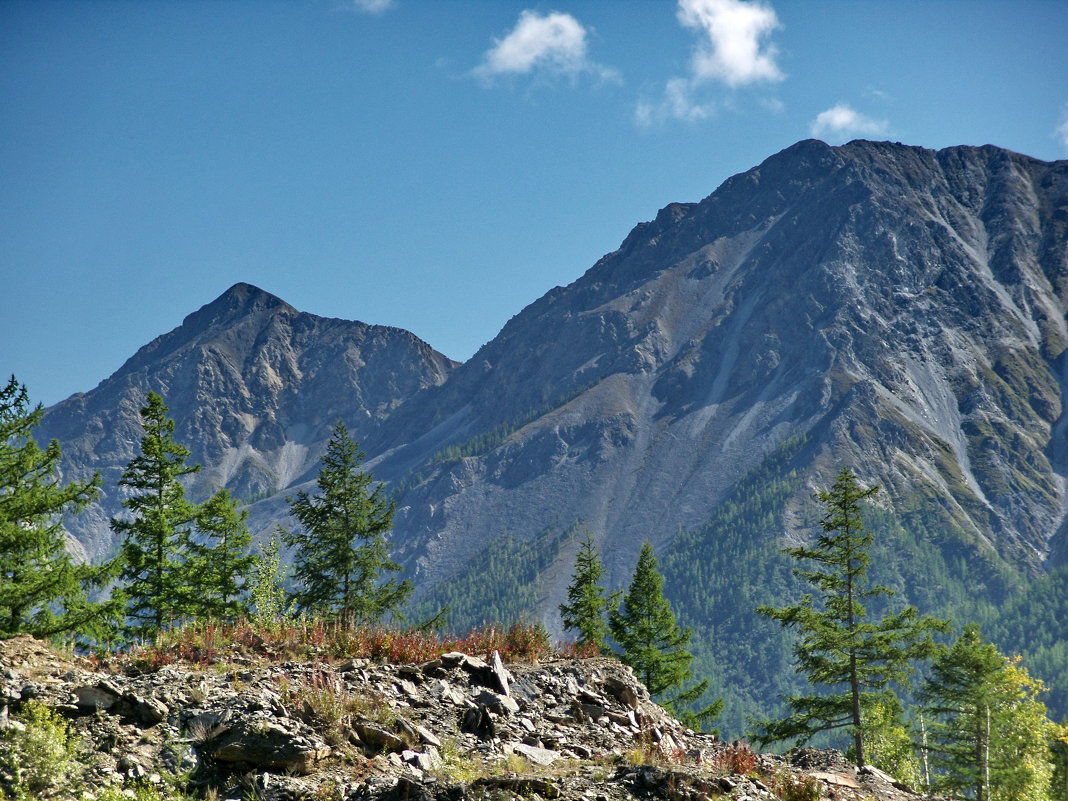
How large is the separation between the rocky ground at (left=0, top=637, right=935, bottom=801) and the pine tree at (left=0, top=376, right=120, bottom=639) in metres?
2.77

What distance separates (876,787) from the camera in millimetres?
17125

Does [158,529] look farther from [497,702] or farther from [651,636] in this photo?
[651,636]

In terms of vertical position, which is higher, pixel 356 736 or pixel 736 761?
pixel 356 736

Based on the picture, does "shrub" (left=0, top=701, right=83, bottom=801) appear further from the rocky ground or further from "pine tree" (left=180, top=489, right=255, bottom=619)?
"pine tree" (left=180, top=489, right=255, bottom=619)

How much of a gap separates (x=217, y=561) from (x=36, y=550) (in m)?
12.7

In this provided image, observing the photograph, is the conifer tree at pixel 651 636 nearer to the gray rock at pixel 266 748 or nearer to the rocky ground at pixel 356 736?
the rocky ground at pixel 356 736

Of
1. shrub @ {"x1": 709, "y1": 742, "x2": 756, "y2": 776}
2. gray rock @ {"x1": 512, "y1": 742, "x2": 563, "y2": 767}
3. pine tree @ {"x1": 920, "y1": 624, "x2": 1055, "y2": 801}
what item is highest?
gray rock @ {"x1": 512, "y1": 742, "x2": 563, "y2": 767}

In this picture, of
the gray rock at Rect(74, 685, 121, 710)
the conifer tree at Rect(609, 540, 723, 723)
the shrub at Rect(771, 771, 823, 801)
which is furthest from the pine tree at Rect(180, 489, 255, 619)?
the shrub at Rect(771, 771, 823, 801)

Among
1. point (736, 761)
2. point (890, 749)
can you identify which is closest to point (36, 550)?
point (736, 761)

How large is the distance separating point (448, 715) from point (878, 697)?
23.4m

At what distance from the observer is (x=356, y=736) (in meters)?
11.2

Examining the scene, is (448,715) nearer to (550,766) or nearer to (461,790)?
(550,766)

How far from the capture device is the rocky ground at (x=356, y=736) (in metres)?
10.1

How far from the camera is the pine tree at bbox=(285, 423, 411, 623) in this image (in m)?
33.7
